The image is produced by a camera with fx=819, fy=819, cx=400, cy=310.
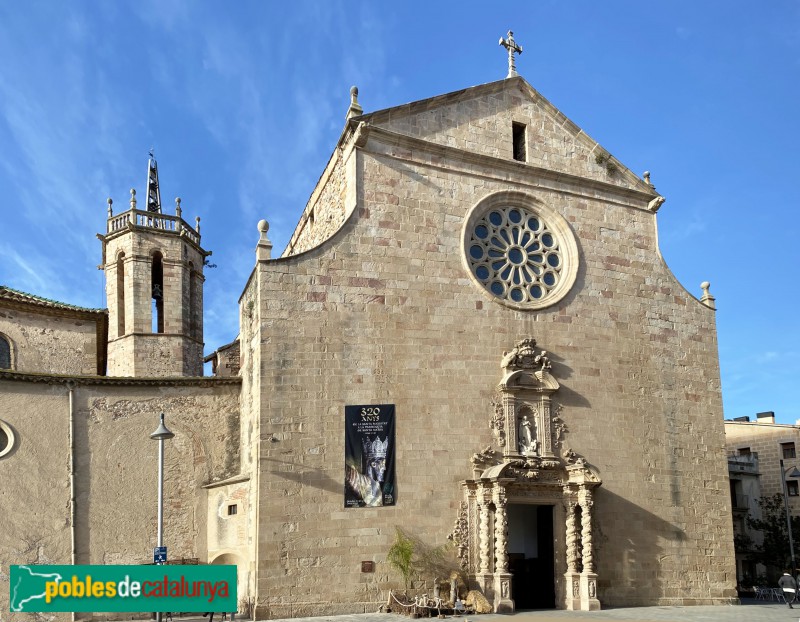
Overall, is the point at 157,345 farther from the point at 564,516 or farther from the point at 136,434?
the point at 564,516

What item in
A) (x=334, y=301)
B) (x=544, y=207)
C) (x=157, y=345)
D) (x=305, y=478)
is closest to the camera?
(x=305, y=478)

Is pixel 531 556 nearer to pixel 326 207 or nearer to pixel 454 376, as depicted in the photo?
pixel 454 376

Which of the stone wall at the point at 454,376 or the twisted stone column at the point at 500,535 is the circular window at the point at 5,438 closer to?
the stone wall at the point at 454,376

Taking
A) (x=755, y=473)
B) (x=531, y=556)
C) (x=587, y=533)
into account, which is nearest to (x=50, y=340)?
(x=531, y=556)

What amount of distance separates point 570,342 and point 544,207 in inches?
152

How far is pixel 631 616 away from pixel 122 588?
11.3 meters

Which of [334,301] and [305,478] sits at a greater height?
[334,301]

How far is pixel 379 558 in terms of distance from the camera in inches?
711

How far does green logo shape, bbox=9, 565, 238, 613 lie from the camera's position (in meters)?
12.3

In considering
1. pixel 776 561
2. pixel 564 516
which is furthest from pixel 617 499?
pixel 776 561

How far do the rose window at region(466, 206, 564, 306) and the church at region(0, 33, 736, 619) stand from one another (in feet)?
0.24

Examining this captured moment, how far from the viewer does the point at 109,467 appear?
1895 cm

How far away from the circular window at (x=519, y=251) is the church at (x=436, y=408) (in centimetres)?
8

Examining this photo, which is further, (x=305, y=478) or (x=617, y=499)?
(x=617, y=499)
